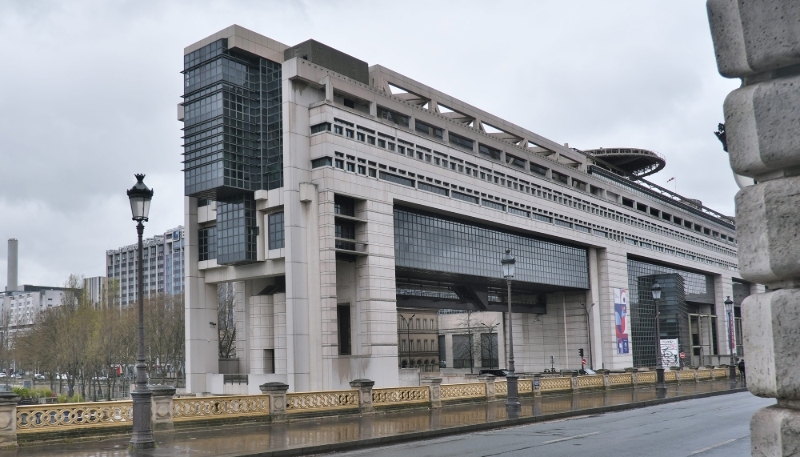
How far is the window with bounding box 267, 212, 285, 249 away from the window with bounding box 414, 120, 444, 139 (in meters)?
13.9

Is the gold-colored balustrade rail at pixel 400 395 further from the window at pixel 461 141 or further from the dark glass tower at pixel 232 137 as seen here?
the window at pixel 461 141

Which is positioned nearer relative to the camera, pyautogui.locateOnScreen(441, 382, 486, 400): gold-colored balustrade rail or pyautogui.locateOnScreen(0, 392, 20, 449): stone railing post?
pyautogui.locateOnScreen(0, 392, 20, 449): stone railing post

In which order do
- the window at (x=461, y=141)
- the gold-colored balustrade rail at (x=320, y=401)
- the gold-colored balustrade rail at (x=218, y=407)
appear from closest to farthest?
the gold-colored balustrade rail at (x=218, y=407) → the gold-colored balustrade rail at (x=320, y=401) → the window at (x=461, y=141)

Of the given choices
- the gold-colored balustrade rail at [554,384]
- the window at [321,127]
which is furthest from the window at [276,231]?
the gold-colored balustrade rail at [554,384]

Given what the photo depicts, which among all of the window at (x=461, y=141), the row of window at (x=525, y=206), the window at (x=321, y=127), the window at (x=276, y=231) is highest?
the window at (x=461, y=141)

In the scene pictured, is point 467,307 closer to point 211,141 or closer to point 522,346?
point 522,346

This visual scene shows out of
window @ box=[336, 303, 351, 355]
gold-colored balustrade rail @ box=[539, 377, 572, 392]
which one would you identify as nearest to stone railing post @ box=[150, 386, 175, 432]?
gold-colored balustrade rail @ box=[539, 377, 572, 392]

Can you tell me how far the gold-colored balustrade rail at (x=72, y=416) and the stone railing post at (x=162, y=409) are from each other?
2.35 ft

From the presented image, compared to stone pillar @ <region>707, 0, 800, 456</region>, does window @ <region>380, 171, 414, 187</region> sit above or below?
above

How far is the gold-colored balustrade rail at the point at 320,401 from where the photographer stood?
26.5 meters

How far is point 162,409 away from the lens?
859 inches

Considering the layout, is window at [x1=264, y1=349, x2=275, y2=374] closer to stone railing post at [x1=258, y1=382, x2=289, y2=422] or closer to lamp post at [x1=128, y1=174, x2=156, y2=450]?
stone railing post at [x1=258, y1=382, x2=289, y2=422]

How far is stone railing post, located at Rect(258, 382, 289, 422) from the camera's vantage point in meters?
25.3

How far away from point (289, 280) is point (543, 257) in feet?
109
